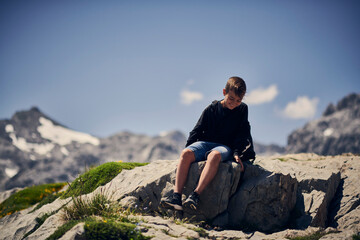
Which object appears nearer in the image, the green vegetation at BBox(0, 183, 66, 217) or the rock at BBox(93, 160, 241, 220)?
the rock at BBox(93, 160, 241, 220)

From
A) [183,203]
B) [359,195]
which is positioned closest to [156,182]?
[183,203]

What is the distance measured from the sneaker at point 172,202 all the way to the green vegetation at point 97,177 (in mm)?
4012

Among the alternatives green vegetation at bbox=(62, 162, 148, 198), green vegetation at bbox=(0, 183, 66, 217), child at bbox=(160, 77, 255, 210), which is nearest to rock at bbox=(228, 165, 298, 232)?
child at bbox=(160, 77, 255, 210)

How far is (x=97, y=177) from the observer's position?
10625mm

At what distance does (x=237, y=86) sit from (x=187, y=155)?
233 cm

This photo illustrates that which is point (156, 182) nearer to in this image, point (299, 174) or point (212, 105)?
point (212, 105)

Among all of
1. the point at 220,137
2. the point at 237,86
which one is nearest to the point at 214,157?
the point at 220,137

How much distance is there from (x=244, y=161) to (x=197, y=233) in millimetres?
3100

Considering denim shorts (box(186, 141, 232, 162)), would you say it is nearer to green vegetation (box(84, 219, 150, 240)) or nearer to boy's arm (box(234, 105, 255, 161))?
boy's arm (box(234, 105, 255, 161))

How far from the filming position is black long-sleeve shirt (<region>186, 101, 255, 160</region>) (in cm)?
832

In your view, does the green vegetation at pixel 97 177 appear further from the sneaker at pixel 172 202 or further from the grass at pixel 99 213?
the sneaker at pixel 172 202

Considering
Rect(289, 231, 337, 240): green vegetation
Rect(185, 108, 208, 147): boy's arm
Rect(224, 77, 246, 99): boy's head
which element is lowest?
Rect(289, 231, 337, 240): green vegetation

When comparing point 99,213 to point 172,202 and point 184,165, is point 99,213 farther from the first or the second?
point 184,165

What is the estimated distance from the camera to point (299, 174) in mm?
9320
